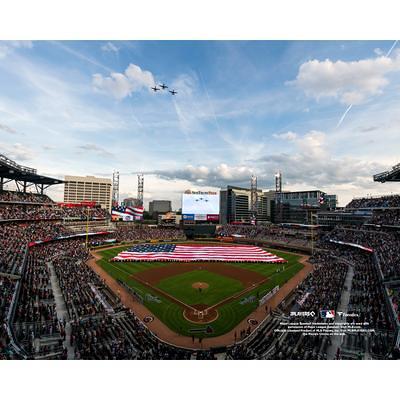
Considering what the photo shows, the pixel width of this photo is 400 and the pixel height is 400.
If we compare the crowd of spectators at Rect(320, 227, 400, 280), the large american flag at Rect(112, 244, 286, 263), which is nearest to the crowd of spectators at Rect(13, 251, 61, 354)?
the large american flag at Rect(112, 244, 286, 263)

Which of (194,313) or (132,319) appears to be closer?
(132,319)

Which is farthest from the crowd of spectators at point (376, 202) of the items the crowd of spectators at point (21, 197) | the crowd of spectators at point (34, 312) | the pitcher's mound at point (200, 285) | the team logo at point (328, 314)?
the crowd of spectators at point (21, 197)

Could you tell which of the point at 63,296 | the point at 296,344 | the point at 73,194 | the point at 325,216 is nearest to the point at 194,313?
the point at 296,344

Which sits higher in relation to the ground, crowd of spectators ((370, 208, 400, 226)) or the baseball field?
crowd of spectators ((370, 208, 400, 226))

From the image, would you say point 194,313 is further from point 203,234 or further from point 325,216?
point 325,216

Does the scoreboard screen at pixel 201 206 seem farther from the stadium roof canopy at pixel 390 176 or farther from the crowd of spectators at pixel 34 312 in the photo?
the crowd of spectators at pixel 34 312

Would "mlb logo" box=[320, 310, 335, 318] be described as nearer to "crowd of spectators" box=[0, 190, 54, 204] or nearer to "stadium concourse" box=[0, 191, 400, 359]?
"stadium concourse" box=[0, 191, 400, 359]
